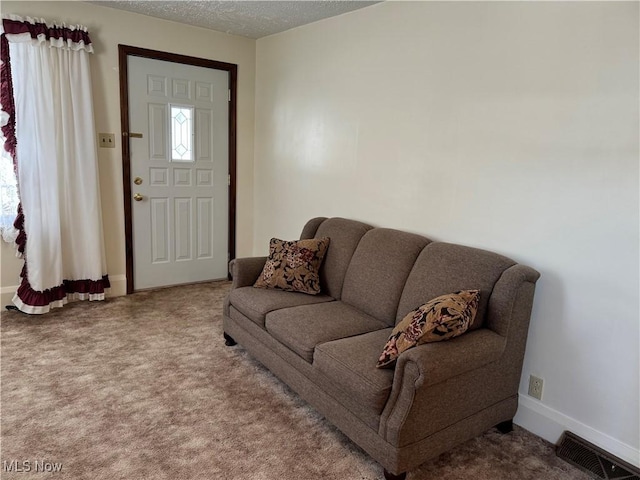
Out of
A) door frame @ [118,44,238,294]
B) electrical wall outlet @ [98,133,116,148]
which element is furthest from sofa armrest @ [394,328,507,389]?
electrical wall outlet @ [98,133,116,148]

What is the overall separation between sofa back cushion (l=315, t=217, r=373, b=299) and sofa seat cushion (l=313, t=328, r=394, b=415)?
69 cm

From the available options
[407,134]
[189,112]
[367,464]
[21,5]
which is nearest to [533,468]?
[367,464]

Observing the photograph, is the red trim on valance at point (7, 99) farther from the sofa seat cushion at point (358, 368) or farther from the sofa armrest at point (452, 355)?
the sofa armrest at point (452, 355)

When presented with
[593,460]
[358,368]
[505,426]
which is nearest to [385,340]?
[358,368]

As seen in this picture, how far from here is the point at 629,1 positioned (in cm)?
187

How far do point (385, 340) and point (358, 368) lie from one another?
13.1 inches

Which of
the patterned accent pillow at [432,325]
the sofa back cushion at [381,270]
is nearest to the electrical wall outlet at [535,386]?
the patterned accent pillow at [432,325]

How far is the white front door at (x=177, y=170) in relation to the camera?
4.02 metres

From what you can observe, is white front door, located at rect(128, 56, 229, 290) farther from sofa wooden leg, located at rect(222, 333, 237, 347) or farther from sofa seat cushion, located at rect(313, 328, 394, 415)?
sofa seat cushion, located at rect(313, 328, 394, 415)

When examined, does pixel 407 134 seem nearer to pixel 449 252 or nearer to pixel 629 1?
pixel 449 252

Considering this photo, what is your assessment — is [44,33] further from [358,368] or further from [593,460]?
[593,460]

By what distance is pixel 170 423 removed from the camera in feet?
7.42

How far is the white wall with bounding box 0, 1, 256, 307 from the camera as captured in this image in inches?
140

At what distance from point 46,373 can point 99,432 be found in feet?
2.54
